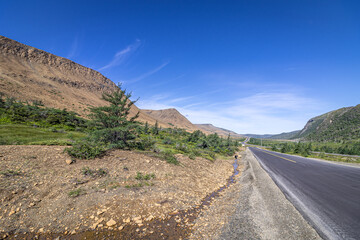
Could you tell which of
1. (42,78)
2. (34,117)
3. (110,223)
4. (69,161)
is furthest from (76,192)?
(42,78)

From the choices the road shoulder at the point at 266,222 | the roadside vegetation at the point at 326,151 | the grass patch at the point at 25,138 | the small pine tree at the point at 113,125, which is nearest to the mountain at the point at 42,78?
the grass patch at the point at 25,138

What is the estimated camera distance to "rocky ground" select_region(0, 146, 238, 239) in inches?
159

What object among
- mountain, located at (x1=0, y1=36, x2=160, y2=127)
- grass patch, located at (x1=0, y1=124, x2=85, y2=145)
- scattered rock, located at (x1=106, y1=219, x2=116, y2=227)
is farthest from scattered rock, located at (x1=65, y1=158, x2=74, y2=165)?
mountain, located at (x1=0, y1=36, x2=160, y2=127)

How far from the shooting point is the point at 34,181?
5.30 metres

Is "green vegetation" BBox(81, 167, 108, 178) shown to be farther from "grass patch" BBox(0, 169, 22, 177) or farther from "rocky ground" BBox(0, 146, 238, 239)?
"grass patch" BBox(0, 169, 22, 177)

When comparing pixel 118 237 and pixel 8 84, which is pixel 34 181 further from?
pixel 8 84

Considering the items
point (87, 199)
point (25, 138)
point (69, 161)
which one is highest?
point (25, 138)

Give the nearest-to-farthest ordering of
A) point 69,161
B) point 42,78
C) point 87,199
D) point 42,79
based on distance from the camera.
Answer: point 87,199
point 69,161
point 42,79
point 42,78

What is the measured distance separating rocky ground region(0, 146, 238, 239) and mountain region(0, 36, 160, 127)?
124 feet

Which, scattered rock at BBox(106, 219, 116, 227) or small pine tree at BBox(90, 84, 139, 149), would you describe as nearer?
scattered rock at BBox(106, 219, 116, 227)

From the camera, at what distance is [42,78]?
207ft

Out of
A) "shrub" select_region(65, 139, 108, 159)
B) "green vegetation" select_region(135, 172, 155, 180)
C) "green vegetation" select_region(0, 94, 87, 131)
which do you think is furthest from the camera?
"green vegetation" select_region(0, 94, 87, 131)

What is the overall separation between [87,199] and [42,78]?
84834 mm

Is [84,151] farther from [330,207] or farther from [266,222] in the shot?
[330,207]
